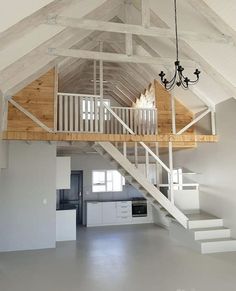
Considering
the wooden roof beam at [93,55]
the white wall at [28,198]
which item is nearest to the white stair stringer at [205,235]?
the white wall at [28,198]

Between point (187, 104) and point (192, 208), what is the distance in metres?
3.20

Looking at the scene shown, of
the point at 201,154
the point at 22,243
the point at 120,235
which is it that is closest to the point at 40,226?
the point at 22,243

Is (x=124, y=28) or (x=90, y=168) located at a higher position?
(x=124, y=28)

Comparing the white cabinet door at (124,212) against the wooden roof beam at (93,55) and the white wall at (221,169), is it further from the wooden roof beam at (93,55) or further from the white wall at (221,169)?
the wooden roof beam at (93,55)

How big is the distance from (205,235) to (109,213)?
445 centimetres

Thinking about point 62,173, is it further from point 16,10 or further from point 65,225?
point 16,10

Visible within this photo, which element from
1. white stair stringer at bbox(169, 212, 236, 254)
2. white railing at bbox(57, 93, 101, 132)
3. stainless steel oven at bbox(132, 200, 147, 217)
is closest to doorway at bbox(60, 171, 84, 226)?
stainless steel oven at bbox(132, 200, 147, 217)

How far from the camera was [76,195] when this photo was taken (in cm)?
1144

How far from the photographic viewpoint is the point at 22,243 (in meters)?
7.16

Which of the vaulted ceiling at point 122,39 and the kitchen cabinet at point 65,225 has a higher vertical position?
the vaulted ceiling at point 122,39

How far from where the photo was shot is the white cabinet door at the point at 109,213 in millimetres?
10656

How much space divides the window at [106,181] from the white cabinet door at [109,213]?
3.35 ft

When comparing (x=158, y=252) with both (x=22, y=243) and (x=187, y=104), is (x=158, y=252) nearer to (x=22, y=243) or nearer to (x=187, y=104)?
(x=22, y=243)

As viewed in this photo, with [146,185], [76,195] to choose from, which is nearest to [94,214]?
[76,195]
